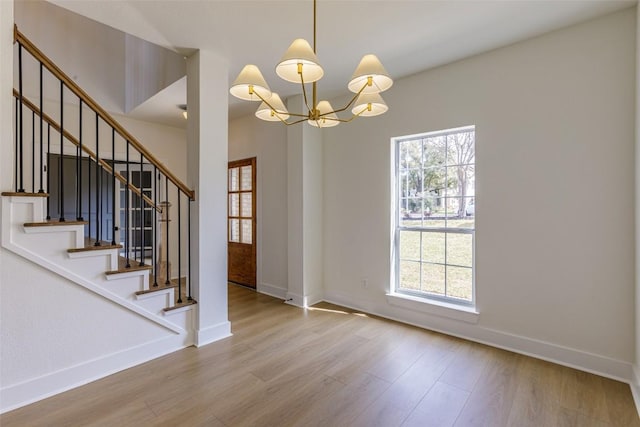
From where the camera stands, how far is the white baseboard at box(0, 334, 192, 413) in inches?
76.0

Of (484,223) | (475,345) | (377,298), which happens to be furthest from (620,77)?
(377,298)

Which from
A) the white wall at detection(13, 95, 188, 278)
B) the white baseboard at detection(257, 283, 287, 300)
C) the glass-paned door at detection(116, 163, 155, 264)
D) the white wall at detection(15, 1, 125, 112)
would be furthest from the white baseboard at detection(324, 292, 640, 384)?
the white wall at detection(15, 1, 125, 112)

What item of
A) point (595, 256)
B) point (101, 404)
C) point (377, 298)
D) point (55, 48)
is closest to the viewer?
point (101, 404)

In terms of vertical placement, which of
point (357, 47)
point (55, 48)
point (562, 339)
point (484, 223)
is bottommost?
point (562, 339)

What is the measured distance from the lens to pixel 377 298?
11.7 ft

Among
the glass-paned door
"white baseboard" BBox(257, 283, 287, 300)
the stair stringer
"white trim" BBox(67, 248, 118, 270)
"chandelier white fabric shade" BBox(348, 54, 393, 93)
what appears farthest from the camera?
the glass-paned door

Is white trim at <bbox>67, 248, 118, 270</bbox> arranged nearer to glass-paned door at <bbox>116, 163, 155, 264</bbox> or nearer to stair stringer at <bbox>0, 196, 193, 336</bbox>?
stair stringer at <bbox>0, 196, 193, 336</bbox>

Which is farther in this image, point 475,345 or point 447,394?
point 475,345

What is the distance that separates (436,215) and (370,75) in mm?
2008

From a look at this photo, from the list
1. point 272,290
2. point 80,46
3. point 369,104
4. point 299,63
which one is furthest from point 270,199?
point 80,46

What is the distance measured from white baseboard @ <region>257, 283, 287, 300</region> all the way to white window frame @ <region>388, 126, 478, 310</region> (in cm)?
155

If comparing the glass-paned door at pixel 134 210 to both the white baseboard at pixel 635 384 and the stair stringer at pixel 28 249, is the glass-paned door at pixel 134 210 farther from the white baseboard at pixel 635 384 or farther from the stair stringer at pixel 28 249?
the white baseboard at pixel 635 384

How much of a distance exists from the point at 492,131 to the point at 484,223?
0.85 metres

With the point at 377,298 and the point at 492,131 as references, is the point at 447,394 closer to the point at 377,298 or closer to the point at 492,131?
the point at 377,298
